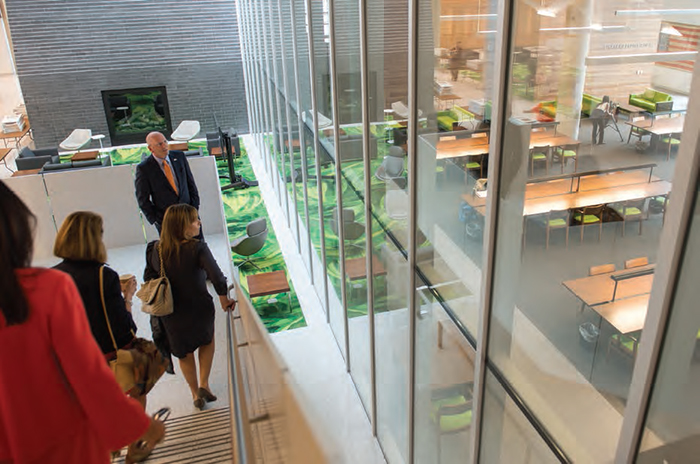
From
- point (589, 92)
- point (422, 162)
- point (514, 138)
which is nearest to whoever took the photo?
point (589, 92)

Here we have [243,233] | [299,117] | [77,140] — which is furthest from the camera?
[77,140]

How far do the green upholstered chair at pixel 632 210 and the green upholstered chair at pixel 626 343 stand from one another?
1.10ft

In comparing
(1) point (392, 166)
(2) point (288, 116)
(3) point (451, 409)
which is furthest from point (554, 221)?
(2) point (288, 116)

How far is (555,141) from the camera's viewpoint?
6.75 feet

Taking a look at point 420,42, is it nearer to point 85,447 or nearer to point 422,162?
point 422,162

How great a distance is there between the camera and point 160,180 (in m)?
6.95

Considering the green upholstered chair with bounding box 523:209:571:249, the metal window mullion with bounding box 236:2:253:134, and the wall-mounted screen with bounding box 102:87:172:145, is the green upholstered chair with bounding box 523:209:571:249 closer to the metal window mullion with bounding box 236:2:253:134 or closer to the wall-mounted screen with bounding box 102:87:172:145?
the metal window mullion with bounding box 236:2:253:134

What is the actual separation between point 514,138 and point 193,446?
365cm

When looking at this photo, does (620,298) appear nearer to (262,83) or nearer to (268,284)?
(268,284)

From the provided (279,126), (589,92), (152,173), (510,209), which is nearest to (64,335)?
(510,209)

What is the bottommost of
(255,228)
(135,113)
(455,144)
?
(255,228)

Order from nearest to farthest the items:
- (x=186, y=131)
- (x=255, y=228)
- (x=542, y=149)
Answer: (x=542, y=149) < (x=255, y=228) < (x=186, y=131)

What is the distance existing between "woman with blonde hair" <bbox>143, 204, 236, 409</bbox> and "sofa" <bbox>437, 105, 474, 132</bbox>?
87.5 inches

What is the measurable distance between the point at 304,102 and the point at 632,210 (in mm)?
5797
